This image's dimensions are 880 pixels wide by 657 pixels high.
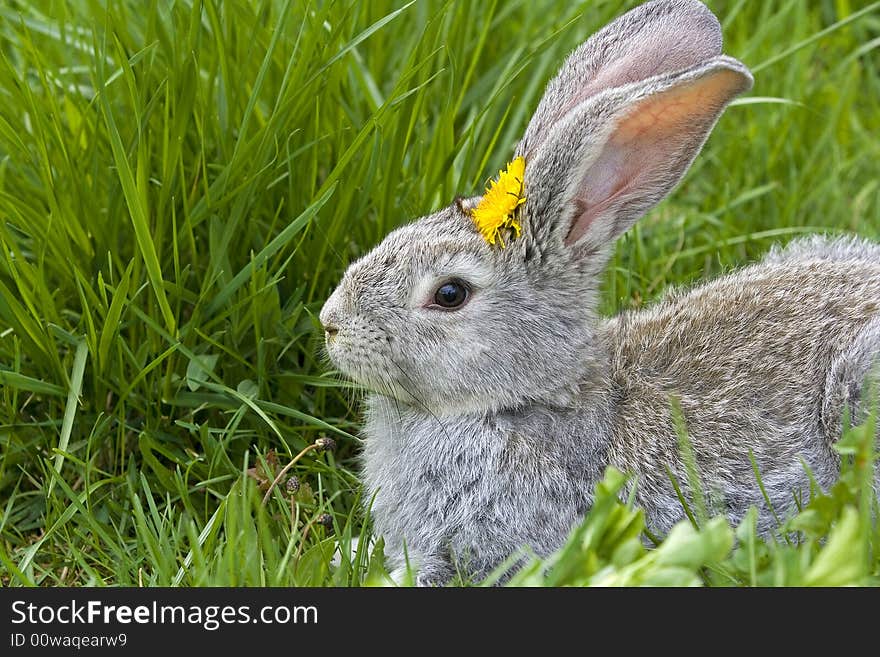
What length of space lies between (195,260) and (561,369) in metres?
1.44

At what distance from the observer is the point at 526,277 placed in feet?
14.4

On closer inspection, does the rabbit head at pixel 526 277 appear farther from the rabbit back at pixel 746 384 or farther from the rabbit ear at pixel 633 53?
the rabbit back at pixel 746 384

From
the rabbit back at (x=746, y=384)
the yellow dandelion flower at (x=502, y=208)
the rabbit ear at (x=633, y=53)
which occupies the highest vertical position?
the rabbit ear at (x=633, y=53)

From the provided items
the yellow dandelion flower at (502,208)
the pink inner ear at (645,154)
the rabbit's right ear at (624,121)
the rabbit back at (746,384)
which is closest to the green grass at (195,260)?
the rabbit back at (746,384)

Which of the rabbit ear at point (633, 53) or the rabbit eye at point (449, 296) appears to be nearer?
the rabbit eye at point (449, 296)

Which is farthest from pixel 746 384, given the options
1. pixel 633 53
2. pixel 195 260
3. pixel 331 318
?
pixel 195 260

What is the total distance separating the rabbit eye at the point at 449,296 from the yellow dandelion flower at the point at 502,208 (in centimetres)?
19

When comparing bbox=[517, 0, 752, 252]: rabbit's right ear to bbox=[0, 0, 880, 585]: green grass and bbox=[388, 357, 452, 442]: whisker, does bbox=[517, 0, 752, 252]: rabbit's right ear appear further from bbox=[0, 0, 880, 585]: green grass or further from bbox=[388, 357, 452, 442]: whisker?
bbox=[388, 357, 452, 442]: whisker

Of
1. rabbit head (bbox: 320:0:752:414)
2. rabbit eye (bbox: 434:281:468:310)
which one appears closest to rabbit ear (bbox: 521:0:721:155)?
rabbit head (bbox: 320:0:752:414)

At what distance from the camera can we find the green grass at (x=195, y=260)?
14.6ft

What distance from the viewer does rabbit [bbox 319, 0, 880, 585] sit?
4.29 meters

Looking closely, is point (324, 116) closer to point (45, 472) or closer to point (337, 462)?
point (337, 462)

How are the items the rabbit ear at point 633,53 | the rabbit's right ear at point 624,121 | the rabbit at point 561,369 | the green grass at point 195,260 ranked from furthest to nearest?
the rabbit ear at point 633,53
the green grass at point 195,260
the rabbit at point 561,369
the rabbit's right ear at point 624,121

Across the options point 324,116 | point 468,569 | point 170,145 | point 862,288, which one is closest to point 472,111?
point 324,116
